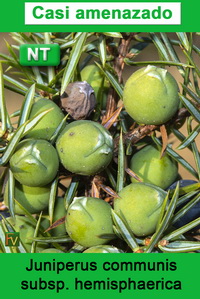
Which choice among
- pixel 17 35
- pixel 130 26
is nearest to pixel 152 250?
pixel 130 26

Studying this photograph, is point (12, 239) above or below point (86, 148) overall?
below

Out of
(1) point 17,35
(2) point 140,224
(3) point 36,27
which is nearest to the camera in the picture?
(2) point 140,224

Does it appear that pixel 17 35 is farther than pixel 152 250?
Yes

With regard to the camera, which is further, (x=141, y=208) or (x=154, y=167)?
(x=154, y=167)

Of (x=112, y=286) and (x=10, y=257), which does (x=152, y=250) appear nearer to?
(x=112, y=286)

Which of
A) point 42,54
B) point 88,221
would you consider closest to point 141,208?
point 88,221

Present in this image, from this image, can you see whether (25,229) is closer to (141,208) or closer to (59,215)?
(59,215)

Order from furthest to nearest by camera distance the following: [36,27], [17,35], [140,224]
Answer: [17,35] < [36,27] < [140,224]
